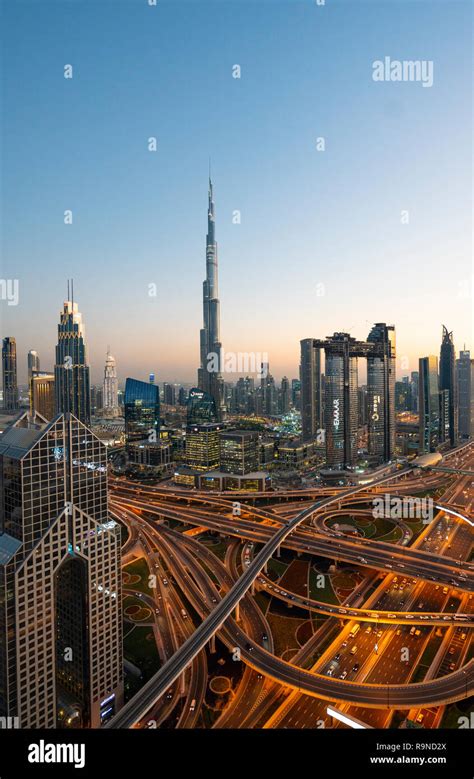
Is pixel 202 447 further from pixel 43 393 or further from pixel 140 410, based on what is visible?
pixel 43 393

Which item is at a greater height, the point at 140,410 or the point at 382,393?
the point at 382,393

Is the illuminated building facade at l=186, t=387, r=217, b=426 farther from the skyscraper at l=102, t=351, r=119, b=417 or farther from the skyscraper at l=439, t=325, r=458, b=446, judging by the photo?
the skyscraper at l=102, t=351, r=119, b=417

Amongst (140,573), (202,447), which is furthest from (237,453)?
(140,573)

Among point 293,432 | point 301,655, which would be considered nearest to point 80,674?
point 301,655

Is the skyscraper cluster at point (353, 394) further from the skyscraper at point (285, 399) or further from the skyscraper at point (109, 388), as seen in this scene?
the skyscraper at point (109, 388)

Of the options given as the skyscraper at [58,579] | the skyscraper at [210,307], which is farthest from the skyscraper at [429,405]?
the skyscraper at [210,307]
